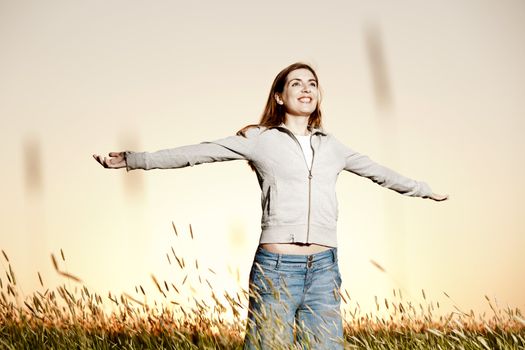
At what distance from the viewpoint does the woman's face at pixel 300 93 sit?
2.98m

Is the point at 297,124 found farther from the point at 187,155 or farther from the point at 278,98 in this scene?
the point at 187,155

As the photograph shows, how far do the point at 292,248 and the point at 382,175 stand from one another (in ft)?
2.83

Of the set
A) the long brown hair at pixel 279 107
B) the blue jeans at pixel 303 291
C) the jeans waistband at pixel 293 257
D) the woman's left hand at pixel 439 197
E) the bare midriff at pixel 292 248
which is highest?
the long brown hair at pixel 279 107

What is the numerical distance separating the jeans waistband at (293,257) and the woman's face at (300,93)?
81 cm

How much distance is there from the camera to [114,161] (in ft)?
8.73

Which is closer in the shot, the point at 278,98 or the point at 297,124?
the point at 297,124

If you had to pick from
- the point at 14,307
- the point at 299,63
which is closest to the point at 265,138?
the point at 299,63

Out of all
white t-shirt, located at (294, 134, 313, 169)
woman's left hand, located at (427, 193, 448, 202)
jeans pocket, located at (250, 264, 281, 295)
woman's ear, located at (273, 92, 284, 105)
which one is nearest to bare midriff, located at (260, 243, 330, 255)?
jeans pocket, located at (250, 264, 281, 295)

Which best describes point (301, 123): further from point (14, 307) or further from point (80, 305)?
point (14, 307)

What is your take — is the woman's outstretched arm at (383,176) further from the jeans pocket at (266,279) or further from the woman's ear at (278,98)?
the jeans pocket at (266,279)

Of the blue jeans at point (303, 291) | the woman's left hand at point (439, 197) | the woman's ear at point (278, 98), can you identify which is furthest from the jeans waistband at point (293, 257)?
the woman's left hand at point (439, 197)

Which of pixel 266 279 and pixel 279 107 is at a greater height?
pixel 279 107

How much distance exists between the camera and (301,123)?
2996mm

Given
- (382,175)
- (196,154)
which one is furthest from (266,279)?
(382,175)
